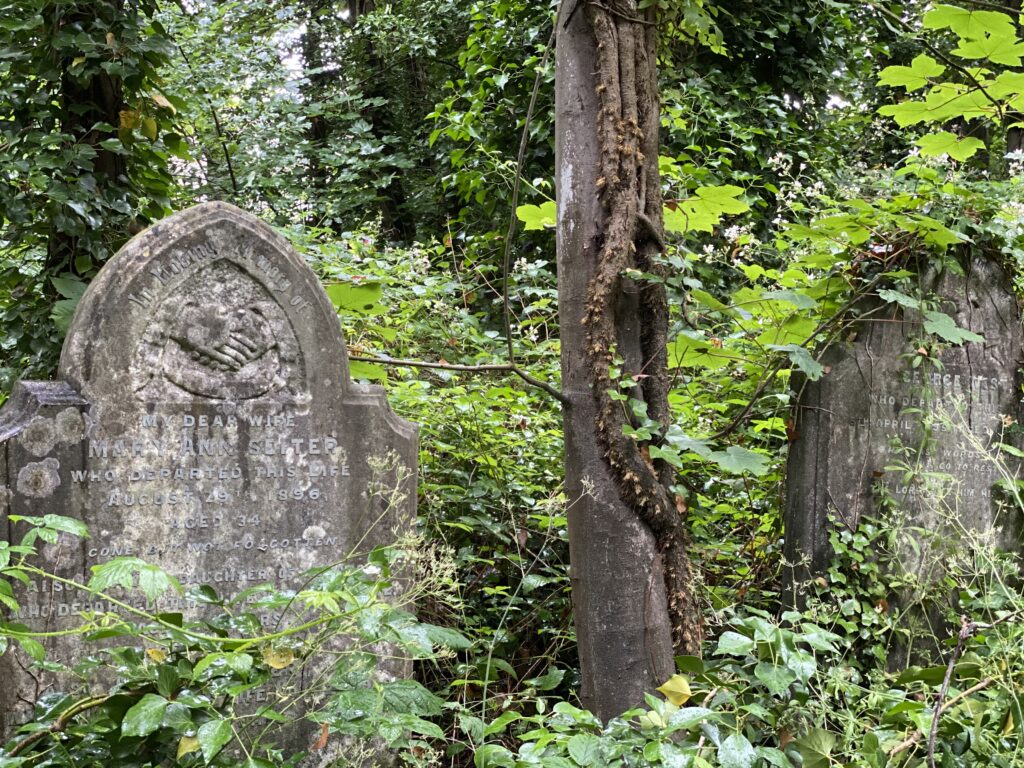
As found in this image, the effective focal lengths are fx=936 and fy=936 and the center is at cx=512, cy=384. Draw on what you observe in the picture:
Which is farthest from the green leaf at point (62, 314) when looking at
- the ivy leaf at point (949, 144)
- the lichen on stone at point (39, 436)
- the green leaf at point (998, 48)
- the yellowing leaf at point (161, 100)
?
the ivy leaf at point (949, 144)

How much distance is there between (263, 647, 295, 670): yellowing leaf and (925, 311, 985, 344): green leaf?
9.59 feet

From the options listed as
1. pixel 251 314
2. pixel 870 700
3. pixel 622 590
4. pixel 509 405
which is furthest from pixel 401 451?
pixel 870 700

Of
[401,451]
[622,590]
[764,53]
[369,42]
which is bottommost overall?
[622,590]

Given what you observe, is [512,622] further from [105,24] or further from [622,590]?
[105,24]

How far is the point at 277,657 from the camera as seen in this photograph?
215cm

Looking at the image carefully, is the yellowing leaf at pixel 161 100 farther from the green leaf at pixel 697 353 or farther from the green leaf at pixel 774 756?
the green leaf at pixel 774 756

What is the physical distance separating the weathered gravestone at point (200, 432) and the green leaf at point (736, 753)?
1.36 meters

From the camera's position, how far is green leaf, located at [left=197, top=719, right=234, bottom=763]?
5.97 feet

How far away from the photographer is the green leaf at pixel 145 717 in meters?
1.93

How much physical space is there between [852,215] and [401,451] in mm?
2270

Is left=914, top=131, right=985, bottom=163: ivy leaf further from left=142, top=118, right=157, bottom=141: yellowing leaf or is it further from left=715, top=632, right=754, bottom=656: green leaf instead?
left=142, top=118, right=157, bottom=141: yellowing leaf

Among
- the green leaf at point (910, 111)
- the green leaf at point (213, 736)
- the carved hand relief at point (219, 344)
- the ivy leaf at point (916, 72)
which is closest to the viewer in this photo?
the green leaf at point (213, 736)

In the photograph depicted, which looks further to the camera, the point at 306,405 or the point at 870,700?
the point at 306,405

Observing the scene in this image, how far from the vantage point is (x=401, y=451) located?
347cm
